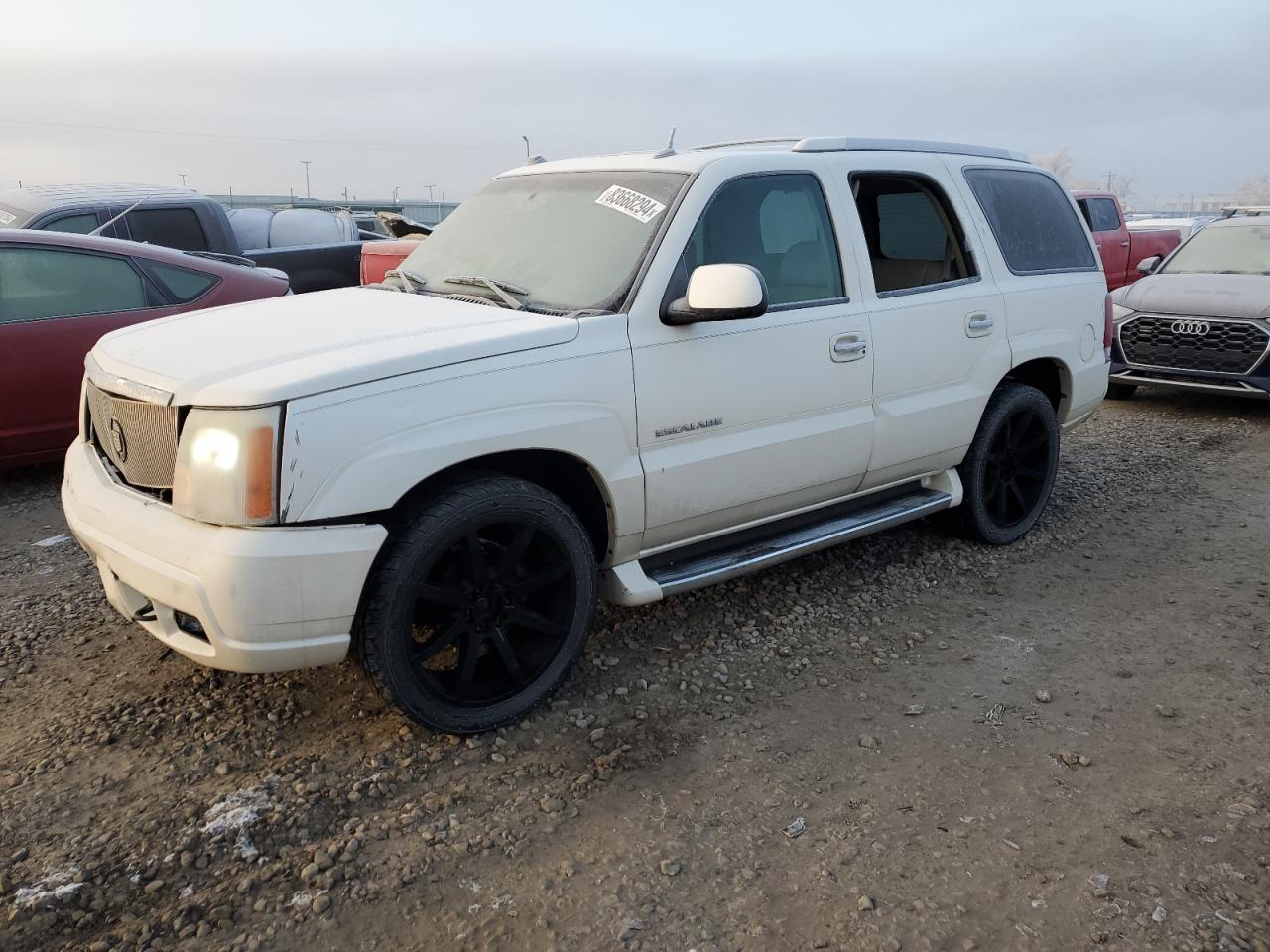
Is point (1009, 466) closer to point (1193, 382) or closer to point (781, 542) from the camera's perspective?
point (781, 542)

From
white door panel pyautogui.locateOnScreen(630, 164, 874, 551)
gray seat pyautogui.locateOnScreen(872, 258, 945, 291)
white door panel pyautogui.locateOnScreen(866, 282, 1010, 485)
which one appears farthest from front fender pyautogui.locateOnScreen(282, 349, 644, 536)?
gray seat pyautogui.locateOnScreen(872, 258, 945, 291)

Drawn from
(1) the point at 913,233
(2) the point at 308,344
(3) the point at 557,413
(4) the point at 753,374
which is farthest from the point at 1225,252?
(2) the point at 308,344

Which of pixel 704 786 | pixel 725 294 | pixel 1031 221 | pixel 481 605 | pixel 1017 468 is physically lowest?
pixel 704 786

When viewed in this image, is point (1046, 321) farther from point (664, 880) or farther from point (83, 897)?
point (83, 897)

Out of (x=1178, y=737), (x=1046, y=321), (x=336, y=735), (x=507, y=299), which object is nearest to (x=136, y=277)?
(x=507, y=299)

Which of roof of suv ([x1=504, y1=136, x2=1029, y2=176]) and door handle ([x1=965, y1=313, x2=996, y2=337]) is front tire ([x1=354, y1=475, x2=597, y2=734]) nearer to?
roof of suv ([x1=504, y1=136, x2=1029, y2=176])

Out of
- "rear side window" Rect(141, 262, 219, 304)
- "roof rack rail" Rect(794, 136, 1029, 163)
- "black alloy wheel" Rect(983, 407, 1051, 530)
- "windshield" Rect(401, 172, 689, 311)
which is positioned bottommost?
"black alloy wheel" Rect(983, 407, 1051, 530)

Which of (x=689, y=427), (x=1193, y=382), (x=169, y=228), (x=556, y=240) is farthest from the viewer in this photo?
(x=169, y=228)

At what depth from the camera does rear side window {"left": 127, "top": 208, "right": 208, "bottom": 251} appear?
829 centimetres

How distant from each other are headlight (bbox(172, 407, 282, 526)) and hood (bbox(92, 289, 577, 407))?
5cm

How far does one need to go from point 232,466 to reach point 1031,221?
12.9 ft

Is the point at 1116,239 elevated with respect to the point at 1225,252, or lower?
lower

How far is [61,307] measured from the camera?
588cm

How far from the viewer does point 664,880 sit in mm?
2629
